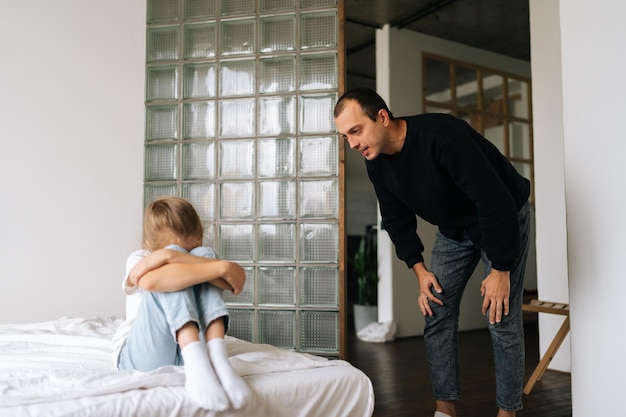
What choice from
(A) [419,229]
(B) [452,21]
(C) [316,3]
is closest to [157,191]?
(C) [316,3]

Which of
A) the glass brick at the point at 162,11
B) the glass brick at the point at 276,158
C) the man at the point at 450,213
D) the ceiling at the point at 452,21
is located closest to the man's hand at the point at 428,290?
the man at the point at 450,213

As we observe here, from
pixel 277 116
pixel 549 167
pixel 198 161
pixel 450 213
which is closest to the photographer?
pixel 450 213

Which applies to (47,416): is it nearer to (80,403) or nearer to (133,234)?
(80,403)

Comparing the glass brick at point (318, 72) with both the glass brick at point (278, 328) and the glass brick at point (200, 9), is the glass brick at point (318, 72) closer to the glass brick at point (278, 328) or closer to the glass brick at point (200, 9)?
the glass brick at point (200, 9)

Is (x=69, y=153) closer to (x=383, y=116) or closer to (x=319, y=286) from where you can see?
(x=319, y=286)

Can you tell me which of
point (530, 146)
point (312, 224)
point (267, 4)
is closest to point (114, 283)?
point (312, 224)

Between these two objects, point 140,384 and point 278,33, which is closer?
point 140,384

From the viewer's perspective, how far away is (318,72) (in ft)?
9.57

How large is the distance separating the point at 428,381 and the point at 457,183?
1712mm

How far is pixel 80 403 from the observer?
1.33 m

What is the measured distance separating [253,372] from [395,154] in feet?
2.70

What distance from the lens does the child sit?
143 centimetres

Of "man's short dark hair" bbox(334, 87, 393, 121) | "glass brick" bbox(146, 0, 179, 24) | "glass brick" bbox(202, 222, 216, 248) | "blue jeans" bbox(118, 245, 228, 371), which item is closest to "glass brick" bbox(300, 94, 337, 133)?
"glass brick" bbox(202, 222, 216, 248)

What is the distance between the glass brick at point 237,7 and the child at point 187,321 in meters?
1.68
